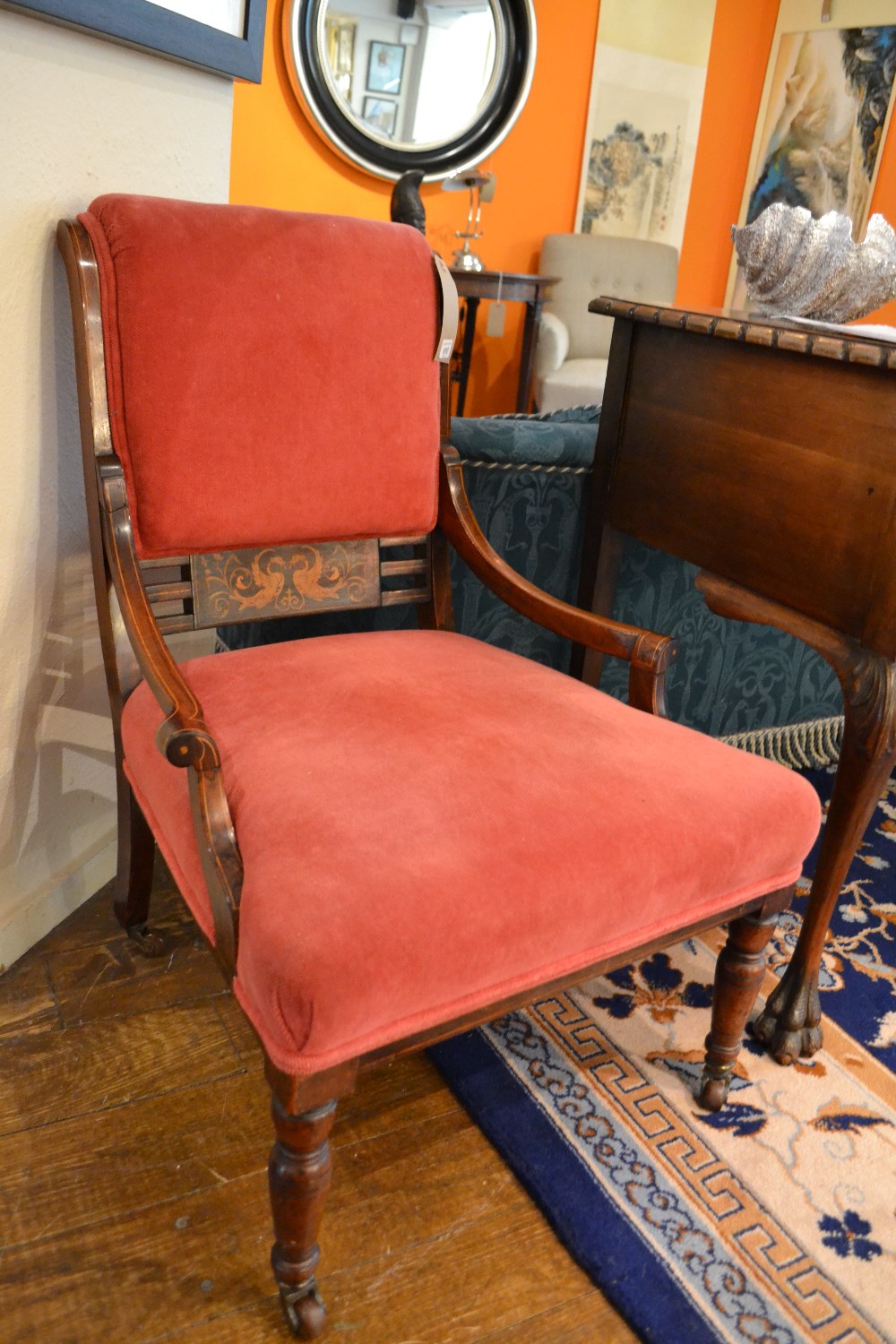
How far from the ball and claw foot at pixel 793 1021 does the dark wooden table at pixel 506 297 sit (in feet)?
9.65

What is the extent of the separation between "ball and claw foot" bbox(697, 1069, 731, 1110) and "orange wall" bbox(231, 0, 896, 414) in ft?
12.6

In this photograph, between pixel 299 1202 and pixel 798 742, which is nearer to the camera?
pixel 299 1202

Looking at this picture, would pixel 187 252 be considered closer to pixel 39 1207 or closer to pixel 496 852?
pixel 496 852

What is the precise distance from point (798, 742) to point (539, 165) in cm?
365

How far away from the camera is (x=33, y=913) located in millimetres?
1655

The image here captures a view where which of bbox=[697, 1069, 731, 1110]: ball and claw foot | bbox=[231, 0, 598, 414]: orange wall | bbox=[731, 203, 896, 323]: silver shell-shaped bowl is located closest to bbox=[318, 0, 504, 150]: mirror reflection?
bbox=[231, 0, 598, 414]: orange wall

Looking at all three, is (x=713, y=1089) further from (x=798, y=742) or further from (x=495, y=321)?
(x=495, y=321)

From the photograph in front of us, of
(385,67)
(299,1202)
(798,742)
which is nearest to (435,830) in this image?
(299,1202)

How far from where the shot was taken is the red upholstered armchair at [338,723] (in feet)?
3.30

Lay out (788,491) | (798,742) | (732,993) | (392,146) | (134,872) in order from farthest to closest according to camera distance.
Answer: (392,146), (798,742), (134,872), (788,491), (732,993)

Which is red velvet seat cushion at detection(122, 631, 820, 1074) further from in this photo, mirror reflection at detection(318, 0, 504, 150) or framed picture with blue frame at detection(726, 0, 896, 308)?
framed picture with blue frame at detection(726, 0, 896, 308)

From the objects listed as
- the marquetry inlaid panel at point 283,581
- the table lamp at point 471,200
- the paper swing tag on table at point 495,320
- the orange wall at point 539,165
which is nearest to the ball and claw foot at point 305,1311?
the marquetry inlaid panel at point 283,581

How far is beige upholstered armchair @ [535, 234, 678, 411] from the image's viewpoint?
16.3ft

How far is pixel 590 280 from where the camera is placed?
16.5 ft
